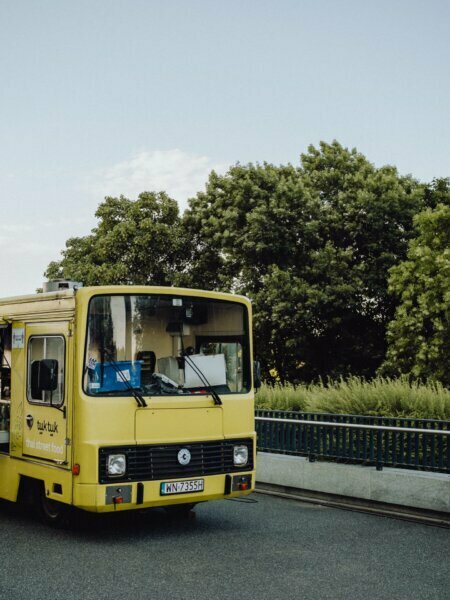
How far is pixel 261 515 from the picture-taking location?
10.2 metres

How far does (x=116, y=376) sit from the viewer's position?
861 cm

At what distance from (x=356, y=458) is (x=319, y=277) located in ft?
73.1

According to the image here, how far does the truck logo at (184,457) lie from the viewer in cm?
880

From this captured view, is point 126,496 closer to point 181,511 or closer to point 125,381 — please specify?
point 125,381

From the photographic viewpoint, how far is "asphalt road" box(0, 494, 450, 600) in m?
6.65

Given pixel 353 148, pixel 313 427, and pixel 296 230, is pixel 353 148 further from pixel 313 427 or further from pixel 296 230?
pixel 313 427

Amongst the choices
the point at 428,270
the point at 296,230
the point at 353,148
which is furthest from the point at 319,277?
the point at 353,148

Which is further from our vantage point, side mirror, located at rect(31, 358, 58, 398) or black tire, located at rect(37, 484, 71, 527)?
black tire, located at rect(37, 484, 71, 527)

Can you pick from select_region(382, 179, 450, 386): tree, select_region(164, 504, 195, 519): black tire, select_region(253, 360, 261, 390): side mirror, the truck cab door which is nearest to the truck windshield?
select_region(253, 360, 261, 390): side mirror

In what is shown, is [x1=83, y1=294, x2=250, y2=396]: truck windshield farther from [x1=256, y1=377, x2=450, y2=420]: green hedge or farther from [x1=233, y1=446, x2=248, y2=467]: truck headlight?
[x1=256, y1=377, x2=450, y2=420]: green hedge

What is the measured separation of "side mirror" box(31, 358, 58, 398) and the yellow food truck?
0.5 inches

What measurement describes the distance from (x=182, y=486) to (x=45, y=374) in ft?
5.89

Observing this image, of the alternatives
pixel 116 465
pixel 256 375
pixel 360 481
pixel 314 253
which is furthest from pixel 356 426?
pixel 314 253

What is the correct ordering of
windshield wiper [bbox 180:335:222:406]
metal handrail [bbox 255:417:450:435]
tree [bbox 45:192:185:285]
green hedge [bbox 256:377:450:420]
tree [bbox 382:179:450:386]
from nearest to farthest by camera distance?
1. windshield wiper [bbox 180:335:222:406]
2. metal handrail [bbox 255:417:450:435]
3. green hedge [bbox 256:377:450:420]
4. tree [bbox 382:179:450:386]
5. tree [bbox 45:192:185:285]
